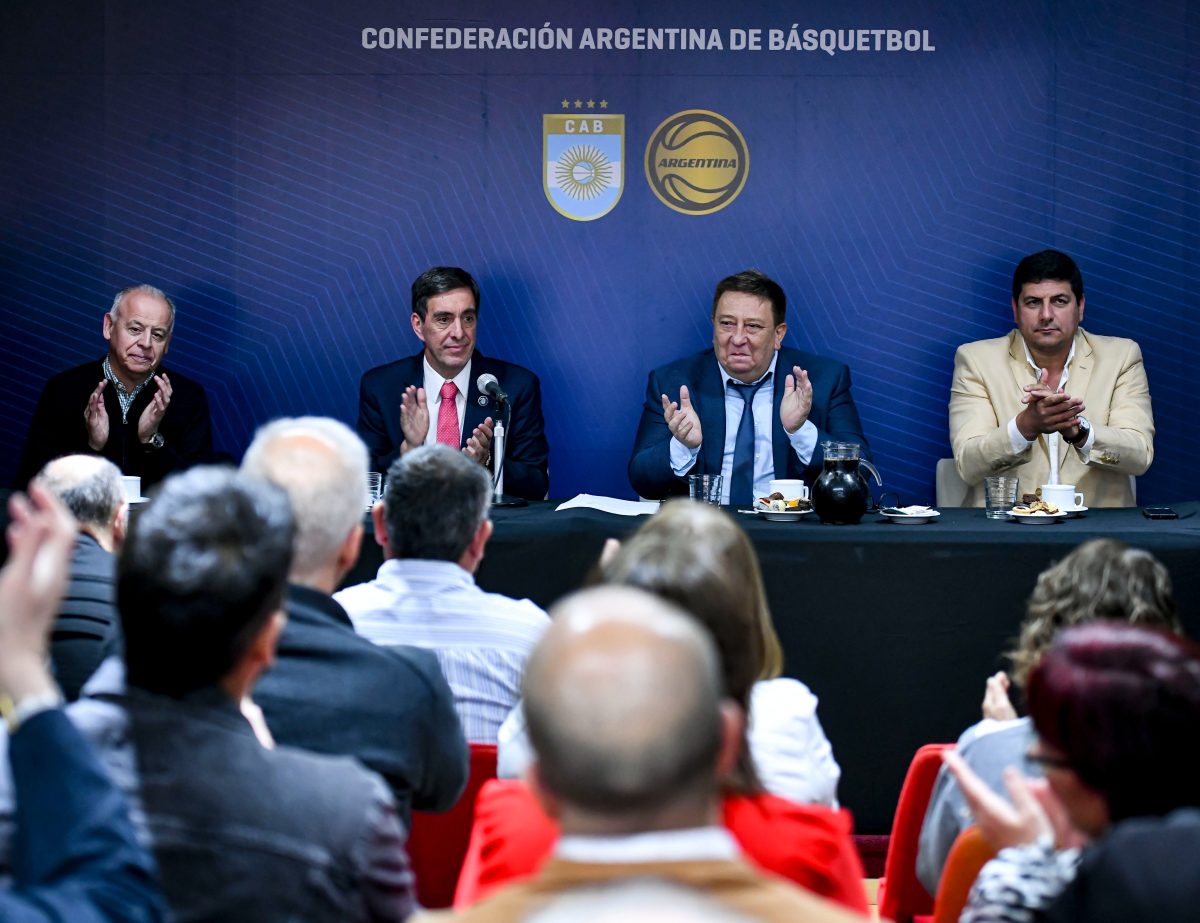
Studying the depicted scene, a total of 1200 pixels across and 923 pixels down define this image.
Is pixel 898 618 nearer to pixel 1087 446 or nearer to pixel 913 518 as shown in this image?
Result: pixel 913 518

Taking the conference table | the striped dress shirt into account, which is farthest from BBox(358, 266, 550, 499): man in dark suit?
the striped dress shirt

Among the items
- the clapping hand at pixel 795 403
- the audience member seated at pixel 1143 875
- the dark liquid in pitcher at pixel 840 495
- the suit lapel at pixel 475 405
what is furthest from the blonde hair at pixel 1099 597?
the suit lapel at pixel 475 405

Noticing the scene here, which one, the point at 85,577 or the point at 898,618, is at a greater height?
the point at 85,577

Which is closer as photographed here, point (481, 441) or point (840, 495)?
point (840, 495)

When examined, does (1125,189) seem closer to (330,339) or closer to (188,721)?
(330,339)

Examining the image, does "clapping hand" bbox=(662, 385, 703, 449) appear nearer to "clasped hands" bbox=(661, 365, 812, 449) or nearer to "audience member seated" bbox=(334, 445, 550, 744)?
"clasped hands" bbox=(661, 365, 812, 449)

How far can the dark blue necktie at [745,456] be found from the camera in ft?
14.9

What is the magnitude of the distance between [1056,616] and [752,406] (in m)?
2.69

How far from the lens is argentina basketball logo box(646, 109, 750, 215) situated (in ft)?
17.0

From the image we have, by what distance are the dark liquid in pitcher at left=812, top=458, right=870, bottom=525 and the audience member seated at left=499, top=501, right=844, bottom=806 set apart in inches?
64.9

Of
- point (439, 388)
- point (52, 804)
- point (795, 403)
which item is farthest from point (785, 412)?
point (52, 804)

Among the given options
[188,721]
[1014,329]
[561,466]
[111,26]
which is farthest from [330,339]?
[188,721]

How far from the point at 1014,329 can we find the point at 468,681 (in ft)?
11.3

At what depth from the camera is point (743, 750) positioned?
1.45 metres
